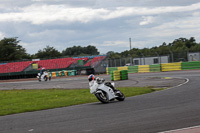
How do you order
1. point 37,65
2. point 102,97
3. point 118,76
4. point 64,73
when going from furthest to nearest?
point 37,65 < point 64,73 < point 118,76 < point 102,97

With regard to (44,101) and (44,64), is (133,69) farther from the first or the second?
(44,101)

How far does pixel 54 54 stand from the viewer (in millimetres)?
96438

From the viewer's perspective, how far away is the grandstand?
5103 cm

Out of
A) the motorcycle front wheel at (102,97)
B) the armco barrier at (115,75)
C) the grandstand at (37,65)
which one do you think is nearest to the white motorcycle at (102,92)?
the motorcycle front wheel at (102,97)

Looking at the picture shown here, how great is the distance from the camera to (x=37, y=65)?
2126 inches

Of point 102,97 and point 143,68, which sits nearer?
point 102,97

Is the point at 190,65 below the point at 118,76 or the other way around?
the other way around

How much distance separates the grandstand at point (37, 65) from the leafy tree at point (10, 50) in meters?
26.7

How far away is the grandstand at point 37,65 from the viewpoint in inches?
2009

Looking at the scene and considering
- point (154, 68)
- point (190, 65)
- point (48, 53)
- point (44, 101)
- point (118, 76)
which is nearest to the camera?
point (44, 101)

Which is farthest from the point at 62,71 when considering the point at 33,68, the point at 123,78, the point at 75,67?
the point at 123,78

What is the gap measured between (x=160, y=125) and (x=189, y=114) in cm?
142

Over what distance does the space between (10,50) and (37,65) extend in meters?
31.1

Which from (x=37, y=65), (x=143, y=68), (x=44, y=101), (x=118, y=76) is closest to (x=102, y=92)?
(x=44, y=101)
